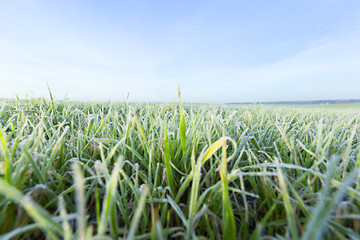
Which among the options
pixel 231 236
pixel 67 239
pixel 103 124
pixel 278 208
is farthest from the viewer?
pixel 103 124

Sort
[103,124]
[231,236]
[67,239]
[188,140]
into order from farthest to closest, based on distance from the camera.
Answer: [103,124] < [188,140] < [231,236] < [67,239]

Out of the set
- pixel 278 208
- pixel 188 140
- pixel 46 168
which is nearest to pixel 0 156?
pixel 46 168

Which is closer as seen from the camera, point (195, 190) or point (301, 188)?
point (195, 190)

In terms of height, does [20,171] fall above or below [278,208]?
above

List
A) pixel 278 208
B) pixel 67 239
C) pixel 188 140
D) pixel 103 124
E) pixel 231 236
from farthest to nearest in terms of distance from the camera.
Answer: pixel 103 124, pixel 188 140, pixel 278 208, pixel 231 236, pixel 67 239

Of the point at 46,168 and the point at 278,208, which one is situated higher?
the point at 46,168

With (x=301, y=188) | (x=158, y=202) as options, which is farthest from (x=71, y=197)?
(x=301, y=188)

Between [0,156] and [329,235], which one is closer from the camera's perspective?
[329,235]

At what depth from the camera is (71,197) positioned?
1.67 feet

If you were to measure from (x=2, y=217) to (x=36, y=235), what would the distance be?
0.27ft

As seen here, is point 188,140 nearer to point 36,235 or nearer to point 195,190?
point 195,190

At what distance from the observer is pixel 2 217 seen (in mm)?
343

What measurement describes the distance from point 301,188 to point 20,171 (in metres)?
0.80

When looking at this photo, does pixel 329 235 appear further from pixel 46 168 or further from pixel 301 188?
pixel 46 168
